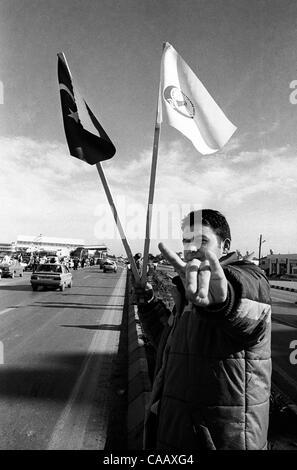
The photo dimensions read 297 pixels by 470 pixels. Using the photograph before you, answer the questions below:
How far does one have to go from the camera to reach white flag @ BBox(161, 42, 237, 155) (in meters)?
2.55

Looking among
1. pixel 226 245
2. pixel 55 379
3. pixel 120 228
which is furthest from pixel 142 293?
pixel 55 379

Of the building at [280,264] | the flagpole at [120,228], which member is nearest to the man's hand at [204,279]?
the flagpole at [120,228]

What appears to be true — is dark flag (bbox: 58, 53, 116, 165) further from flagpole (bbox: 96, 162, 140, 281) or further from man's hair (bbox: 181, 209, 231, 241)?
man's hair (bbox: 181, 209, 231, 241)

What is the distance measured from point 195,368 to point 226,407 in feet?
0.74

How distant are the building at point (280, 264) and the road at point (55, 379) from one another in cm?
4969

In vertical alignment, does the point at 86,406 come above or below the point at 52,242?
below

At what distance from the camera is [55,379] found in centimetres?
573

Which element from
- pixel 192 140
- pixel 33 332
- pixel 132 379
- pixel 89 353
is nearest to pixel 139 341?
pixel 89 353

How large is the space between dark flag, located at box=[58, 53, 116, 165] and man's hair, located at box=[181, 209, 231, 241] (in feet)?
3.65

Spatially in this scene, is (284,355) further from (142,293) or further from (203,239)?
(203,239)

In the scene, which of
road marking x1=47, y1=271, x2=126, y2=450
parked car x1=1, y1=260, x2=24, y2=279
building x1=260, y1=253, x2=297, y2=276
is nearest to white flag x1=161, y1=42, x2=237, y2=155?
road marking x1=47, y1=271, x2=126, y2=450

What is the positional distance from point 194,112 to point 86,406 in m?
3.90

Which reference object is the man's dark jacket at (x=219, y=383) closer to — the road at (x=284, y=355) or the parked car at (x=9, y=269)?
the road at (x=284, y=355)
